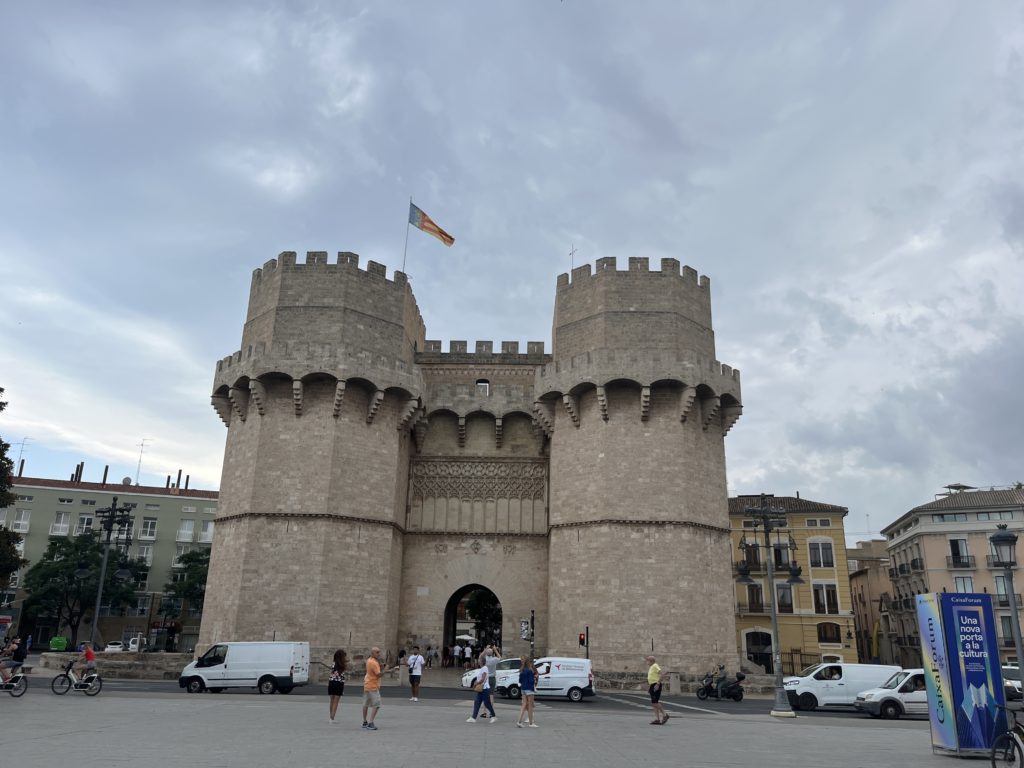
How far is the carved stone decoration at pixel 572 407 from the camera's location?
29.4m

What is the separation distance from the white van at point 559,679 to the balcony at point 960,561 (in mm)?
33169

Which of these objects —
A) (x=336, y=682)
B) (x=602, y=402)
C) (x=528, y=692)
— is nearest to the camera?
(x=336, y=682)

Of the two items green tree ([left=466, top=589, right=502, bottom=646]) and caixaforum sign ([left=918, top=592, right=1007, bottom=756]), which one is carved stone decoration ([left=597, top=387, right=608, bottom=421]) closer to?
caixaforum sign ([left=918, top=592, right=1007, bottom=756])

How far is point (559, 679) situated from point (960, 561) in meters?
34.2

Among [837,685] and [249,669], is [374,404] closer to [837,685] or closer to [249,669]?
[249,669]

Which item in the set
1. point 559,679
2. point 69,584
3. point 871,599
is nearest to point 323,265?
point 559,679

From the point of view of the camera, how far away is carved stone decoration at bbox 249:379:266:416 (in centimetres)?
2827

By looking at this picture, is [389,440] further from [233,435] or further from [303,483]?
[233,435]

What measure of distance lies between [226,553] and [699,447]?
18.2 m

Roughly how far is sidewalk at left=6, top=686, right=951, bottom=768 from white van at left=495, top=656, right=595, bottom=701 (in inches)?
160

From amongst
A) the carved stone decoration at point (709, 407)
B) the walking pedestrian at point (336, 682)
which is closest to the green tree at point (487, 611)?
the carved stone decoration at point (709, 407)

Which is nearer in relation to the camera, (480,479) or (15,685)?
(15,685)

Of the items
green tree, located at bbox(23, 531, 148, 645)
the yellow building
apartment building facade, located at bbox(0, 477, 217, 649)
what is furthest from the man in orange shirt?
apartment building facade, located at bbox(0, 477, 217, 649)

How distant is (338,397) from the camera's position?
1113 inches
